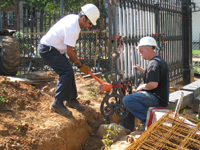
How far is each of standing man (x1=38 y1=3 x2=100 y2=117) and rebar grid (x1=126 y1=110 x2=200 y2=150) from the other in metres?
1.64

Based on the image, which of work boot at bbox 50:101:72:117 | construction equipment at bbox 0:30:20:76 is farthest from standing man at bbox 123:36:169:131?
construction equipment at bbox 0:30:20:76

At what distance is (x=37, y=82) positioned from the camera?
6664 mm

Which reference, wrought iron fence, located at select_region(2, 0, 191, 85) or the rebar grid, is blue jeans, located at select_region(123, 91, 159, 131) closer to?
wrought iron fence, located at select_region(2, 0, 191, 85)

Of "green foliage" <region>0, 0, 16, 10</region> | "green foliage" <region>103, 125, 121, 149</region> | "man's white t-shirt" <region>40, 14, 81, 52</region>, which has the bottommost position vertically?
"green foliage" <region>103, 125, 121, 149</region>

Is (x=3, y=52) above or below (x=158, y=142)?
above

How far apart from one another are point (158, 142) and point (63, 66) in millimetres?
2084

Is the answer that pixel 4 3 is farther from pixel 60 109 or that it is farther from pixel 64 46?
pixel 60 109

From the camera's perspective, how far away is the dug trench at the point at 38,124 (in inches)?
133

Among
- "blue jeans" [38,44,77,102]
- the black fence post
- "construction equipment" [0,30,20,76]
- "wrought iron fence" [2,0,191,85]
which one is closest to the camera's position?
"blue jeans" [38,44,77,102]

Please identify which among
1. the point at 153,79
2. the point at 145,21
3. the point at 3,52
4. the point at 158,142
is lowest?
the point at 158,142

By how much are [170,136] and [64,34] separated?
7.41 ft

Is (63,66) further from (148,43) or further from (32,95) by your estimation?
(148,43)

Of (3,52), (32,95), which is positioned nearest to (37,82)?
(3,52)

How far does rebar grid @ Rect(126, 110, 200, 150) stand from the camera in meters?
2.58
